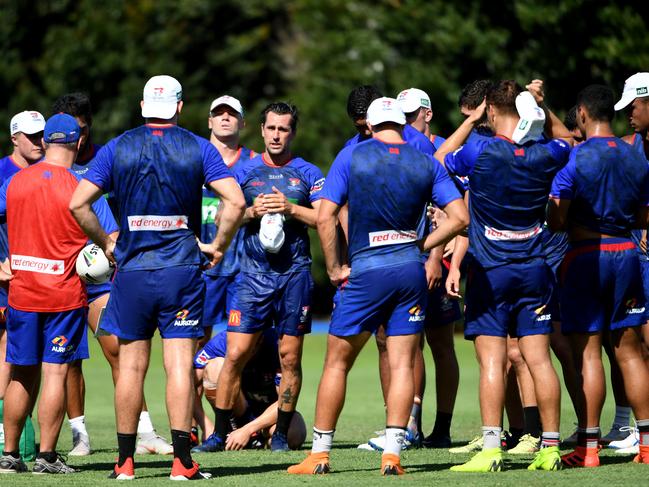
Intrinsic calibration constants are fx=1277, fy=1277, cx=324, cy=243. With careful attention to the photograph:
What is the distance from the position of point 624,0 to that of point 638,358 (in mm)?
15152

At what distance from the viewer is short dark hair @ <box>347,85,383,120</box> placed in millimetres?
10422

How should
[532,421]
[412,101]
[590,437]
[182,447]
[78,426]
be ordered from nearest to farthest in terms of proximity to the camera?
[182,447] → [590,437] → [532,421] → [78,426] → [412,101]

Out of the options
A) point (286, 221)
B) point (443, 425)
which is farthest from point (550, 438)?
point (286, 221)

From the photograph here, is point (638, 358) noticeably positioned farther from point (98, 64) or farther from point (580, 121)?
point (98, 64)

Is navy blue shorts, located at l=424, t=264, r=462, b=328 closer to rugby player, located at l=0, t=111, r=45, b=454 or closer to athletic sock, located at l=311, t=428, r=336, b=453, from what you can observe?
athletic sock, located at l=311, t=428, r=336, b=453

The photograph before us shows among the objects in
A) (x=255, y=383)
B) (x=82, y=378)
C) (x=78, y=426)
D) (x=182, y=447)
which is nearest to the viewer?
(x=182, y=447)

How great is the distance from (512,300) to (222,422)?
2966mm

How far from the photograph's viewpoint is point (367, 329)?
28.0 feet

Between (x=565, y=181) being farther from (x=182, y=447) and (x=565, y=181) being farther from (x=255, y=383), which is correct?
(x=255, y=383)

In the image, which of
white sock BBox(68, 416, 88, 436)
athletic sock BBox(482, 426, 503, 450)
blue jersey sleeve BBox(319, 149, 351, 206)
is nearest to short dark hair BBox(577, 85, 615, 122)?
blue jersey sleeve BBox(319, 149, 351, 206)

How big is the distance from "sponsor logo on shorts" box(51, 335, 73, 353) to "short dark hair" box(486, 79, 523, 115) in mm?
3405

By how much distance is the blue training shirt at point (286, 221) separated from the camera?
10367 millimetres

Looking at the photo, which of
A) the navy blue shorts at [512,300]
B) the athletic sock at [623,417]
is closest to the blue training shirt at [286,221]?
the navy blue shorts at [512,300]

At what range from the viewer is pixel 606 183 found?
8867 mm
